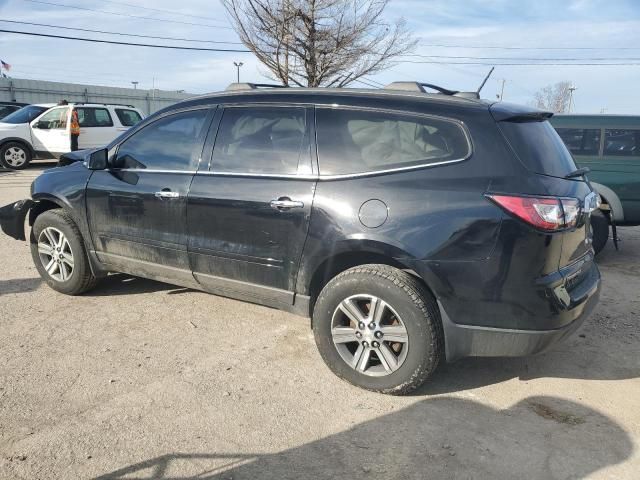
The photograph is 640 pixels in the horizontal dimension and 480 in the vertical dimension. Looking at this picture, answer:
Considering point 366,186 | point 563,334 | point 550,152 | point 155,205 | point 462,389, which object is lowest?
point 462,389

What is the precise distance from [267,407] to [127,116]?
49.3ft

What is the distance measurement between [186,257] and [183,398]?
1.18 meters

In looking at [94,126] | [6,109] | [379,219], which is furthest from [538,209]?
[6,109]

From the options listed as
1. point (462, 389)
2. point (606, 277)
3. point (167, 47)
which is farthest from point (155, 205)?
point (167, 47)

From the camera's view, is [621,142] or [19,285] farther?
[621,142]

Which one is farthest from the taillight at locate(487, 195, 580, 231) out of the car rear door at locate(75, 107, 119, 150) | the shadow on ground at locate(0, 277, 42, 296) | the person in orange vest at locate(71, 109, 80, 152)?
the car rear door at locate(75, 107, 119, 150)

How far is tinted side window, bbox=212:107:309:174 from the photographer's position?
351 cm

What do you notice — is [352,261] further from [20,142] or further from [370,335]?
[20,142]

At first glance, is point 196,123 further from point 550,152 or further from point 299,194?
point 550,152

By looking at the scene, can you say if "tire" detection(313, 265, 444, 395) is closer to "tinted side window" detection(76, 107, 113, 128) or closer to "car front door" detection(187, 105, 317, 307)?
"car front door" detection(187, 105, 317, 307)

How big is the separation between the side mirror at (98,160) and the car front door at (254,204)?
100cm

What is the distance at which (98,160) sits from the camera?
14.2ft

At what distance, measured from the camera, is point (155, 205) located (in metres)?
4.04

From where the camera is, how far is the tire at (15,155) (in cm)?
1463
